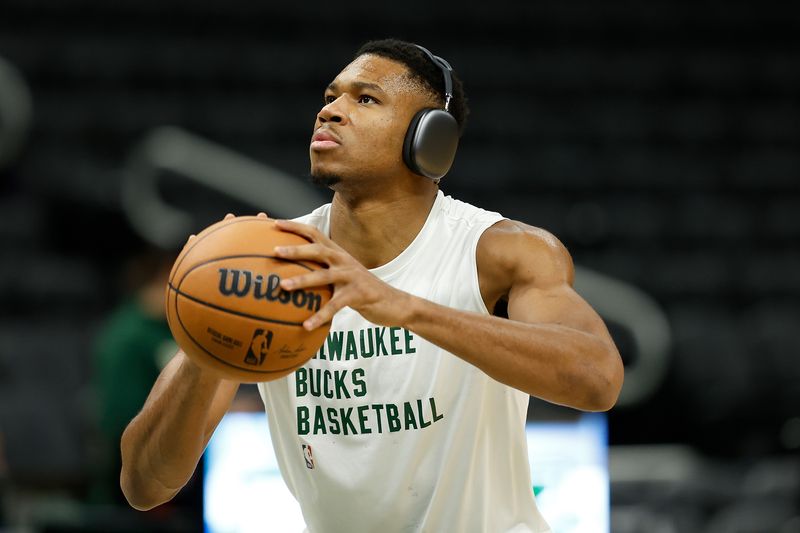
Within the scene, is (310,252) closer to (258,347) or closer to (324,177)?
(258,347)

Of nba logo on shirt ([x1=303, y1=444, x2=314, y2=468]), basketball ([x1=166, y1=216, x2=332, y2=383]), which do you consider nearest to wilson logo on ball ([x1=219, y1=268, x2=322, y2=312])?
basketball ([x1=166, y1=216, x2=332, y2=383])

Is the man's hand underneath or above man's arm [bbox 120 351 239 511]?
above

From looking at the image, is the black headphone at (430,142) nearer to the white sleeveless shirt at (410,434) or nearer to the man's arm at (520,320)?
the white sleeveless shirt at (410,434)

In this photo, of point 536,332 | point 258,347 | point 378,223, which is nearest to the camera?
point 258,347

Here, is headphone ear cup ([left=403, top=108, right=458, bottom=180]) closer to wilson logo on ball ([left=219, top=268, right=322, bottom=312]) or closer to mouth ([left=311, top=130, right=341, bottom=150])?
mouth ([left=311, top=130, right=341, bottom=150])

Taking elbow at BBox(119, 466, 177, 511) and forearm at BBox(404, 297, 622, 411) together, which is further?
elbow at BBox(119, 466, 177, 511)

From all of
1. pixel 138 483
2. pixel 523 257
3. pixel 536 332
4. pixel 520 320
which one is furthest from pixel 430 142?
pixel 138 483

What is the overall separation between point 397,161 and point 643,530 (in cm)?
289

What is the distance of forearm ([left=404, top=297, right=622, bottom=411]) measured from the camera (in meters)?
2.70

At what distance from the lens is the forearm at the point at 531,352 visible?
270cm

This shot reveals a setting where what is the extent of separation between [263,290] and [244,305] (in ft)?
0.18

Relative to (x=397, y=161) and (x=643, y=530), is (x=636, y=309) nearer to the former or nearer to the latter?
(x=643, y=530)

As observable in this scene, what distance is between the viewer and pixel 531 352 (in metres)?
2.78

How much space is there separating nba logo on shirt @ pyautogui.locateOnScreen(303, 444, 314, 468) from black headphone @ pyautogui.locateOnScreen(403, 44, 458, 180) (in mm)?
798
